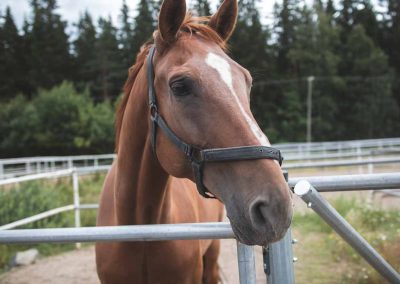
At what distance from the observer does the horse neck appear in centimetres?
222

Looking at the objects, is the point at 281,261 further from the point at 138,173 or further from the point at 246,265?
the point at 138,173

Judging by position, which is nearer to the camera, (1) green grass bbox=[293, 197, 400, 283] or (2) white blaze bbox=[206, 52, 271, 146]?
(2) white blaze bbox=[206, 52, 271, 146]

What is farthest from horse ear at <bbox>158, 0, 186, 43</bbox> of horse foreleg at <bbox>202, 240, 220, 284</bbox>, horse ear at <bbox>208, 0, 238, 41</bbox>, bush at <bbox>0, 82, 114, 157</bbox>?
bush at <bbox>0, 82, 114, 157</bbox>

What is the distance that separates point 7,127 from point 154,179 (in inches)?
1340

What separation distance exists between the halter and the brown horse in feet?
0.08

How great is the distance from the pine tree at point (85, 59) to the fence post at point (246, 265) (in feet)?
130

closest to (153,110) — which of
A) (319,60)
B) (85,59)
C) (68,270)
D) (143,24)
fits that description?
(68,270)

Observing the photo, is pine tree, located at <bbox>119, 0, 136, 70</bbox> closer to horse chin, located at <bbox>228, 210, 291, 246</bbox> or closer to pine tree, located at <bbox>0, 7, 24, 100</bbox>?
pine tree, located at <bbox>0, 7, 24, 100</bbox>

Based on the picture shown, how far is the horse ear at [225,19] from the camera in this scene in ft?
7.12

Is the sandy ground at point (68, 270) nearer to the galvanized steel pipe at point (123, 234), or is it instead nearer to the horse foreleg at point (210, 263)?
the horse foreleg at point (210, 263)

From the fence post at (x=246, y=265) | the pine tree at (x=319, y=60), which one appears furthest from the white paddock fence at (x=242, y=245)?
the pine tree at (x=319, y=60)

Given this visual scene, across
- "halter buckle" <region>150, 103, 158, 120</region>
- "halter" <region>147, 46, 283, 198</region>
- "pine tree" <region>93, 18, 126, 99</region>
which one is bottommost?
"halter" <region>147, 46, 283, 198</region>

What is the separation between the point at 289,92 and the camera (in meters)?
41.4

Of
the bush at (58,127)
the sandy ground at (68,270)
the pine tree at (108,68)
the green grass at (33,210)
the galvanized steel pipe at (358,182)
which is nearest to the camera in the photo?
the galvanized steel pipe at (358,182)
